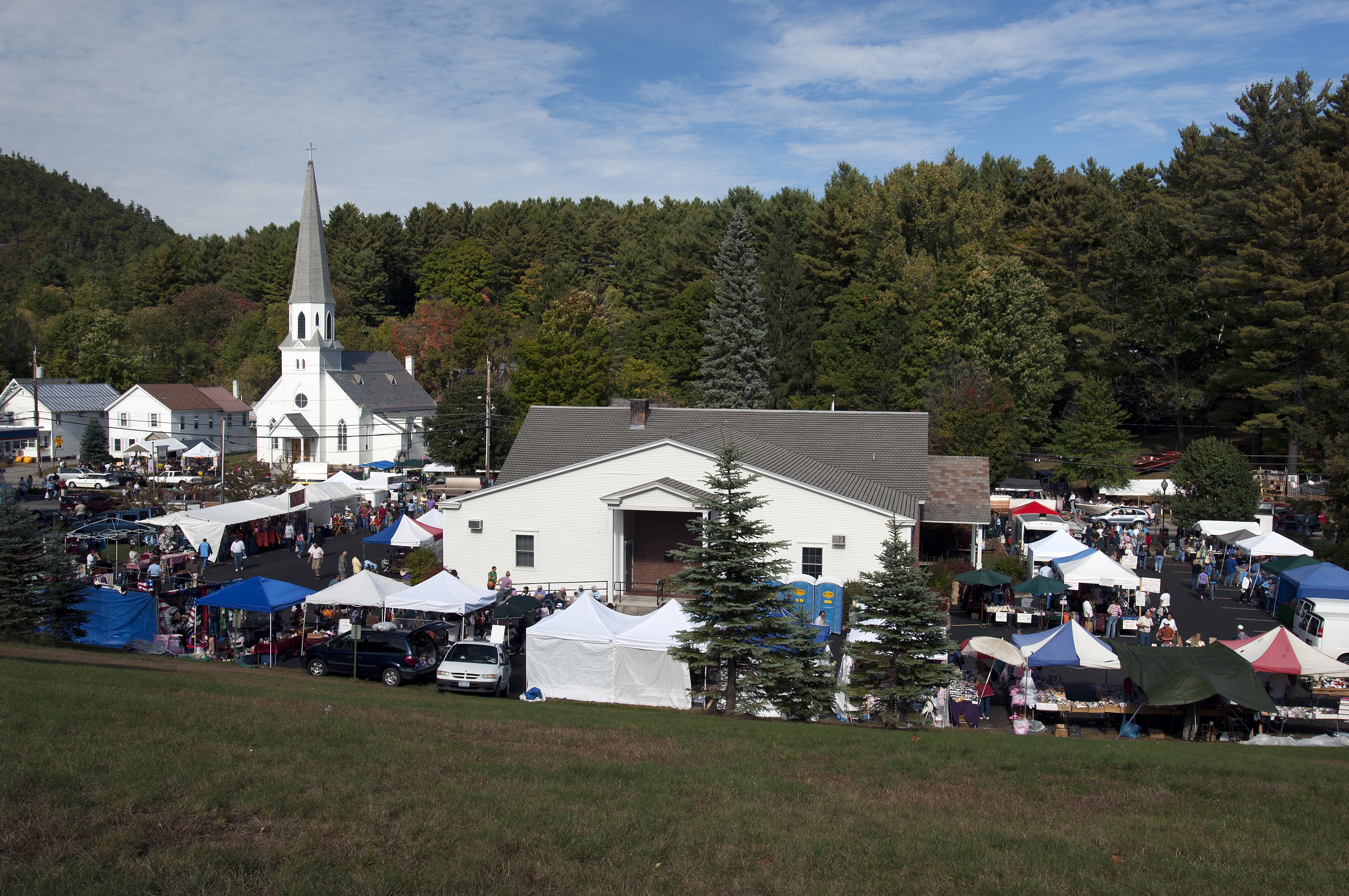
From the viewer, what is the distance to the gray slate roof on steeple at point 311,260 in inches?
2763

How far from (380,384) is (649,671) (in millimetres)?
59417

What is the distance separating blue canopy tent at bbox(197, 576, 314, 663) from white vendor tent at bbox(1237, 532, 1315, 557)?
2964cm

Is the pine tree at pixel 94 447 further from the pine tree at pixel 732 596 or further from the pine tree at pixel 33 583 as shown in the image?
the pine tree at pixel 732 596

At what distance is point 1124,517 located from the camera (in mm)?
41844

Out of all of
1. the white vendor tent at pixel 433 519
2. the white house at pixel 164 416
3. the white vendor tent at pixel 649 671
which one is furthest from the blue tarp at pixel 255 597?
the white house at pixel 164 416

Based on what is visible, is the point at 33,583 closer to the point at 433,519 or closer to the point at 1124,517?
the point at 433,519

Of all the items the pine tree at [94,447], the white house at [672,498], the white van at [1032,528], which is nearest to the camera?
the white house at [672,498]

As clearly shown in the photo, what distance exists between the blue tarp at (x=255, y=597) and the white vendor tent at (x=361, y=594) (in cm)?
57

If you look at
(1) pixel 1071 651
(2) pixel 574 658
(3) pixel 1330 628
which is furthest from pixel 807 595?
(3) pixel 1330 628

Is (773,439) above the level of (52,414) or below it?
below

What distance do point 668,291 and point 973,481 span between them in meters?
47.4

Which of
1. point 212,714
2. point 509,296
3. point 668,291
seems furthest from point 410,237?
point 212,714

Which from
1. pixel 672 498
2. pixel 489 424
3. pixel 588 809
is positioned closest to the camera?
pixel 588 809

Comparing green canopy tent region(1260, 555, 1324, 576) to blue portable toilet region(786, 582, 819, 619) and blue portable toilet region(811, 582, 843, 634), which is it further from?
blue portable toilet region(786, 582, 819, 619)
